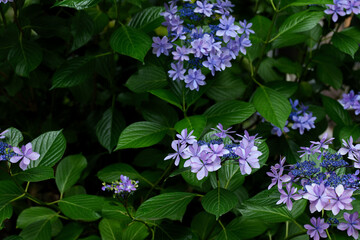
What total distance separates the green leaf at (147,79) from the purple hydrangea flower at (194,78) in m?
0.21

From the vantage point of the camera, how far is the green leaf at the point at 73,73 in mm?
1387

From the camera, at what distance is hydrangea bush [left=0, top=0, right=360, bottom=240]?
3.26 ft

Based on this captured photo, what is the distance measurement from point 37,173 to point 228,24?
2.09 feet

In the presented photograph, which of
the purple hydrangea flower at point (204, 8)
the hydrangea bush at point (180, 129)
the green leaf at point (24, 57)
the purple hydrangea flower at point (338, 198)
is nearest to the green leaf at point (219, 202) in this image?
the hydrangea bush at point (180, 129)

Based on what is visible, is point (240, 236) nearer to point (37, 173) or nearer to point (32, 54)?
point (37, 173)

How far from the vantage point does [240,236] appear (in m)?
1.28

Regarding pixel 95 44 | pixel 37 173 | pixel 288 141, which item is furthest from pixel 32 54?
pixel 288 141

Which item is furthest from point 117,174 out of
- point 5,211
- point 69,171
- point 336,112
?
point 336,112

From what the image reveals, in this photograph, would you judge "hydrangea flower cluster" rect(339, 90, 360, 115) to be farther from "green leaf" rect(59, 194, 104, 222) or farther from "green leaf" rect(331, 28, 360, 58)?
"green leaf" rect(59, 194, 104, 222)

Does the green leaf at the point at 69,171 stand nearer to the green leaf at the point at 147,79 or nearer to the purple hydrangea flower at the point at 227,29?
the green leaf at the point at 147,79

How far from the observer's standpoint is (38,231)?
1271 mm

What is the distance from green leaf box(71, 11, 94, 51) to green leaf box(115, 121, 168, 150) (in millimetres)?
382

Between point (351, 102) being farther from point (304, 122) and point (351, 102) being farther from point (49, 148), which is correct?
point (49, 148)

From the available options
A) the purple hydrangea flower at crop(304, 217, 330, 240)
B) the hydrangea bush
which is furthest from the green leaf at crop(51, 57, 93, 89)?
the purple hydrangea flower at crop(304, 217, 330, 240)
